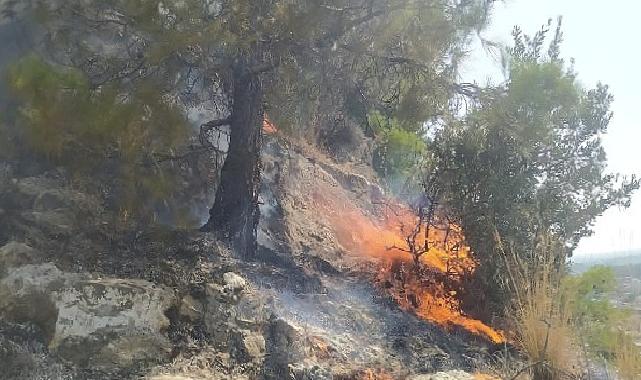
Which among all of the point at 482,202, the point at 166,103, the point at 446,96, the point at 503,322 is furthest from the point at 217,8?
the point at 503,322

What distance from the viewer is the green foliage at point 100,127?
175 inches

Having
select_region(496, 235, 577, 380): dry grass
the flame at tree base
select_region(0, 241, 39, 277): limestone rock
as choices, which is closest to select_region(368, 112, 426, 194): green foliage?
the flame at tree base

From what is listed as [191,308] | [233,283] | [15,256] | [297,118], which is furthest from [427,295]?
[15,256]

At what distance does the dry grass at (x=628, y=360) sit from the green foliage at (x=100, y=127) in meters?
3.53

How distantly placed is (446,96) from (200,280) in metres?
3.08

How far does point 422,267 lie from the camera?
6.99 m

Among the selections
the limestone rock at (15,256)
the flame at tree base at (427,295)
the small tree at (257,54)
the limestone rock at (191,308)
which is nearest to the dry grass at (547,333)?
the limestone rock at (191,308)

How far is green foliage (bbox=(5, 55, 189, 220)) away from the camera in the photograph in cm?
445

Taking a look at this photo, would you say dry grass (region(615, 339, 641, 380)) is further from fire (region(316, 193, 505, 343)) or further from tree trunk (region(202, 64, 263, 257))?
tree trunk (region(202, 64, 263, 257))

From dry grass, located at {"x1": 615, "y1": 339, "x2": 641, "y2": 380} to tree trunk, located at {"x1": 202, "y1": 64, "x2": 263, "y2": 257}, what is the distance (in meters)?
3.22

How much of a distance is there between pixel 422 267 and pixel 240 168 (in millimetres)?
2572

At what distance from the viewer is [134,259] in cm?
455

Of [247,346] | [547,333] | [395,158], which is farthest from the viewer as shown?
[395,158]

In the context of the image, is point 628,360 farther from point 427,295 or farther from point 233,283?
point 427,295
